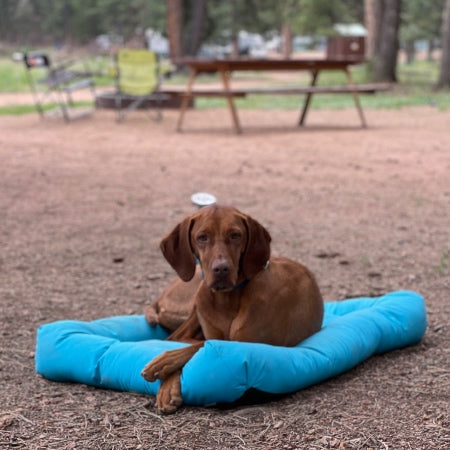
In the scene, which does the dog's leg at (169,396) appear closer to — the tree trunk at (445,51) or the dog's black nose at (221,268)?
the dog's black nose at (221,268)

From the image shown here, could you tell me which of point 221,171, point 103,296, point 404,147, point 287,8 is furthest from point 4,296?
point 287,8

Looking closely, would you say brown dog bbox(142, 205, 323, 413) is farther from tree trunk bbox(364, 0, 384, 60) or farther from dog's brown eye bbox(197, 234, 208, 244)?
tree trunk bbox(364, 0, 384, 60)

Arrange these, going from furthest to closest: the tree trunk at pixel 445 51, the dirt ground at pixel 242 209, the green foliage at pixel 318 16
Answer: the green foliage at pixel 318 16
the tree trunk at pixel 445 51
the dirt ground at pixel 242 209

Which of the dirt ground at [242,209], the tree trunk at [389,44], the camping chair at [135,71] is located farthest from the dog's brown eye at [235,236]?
the tree trunk at [389,44]

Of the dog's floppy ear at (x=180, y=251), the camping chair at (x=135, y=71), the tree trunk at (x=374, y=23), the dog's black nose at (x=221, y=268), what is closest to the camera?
the dog's black nose at (x=221, y=268)

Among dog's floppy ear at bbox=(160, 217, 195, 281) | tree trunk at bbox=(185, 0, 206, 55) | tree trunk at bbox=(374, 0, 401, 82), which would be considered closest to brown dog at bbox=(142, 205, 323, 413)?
dog's floppy ear at bbox=(160, 217, 195, 281)

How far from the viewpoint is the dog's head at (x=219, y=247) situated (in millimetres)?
3363

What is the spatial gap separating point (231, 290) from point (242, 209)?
4082 millimetres

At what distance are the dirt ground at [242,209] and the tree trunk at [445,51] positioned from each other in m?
6.56

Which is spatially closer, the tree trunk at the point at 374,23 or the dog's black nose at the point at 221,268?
the dog's black nose at the point at 221,268

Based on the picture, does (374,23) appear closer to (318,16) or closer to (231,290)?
(318,16)

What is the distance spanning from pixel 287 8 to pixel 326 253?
44973mm

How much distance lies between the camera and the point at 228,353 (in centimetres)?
337

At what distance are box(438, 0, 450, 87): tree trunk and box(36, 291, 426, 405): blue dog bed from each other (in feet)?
57.4
